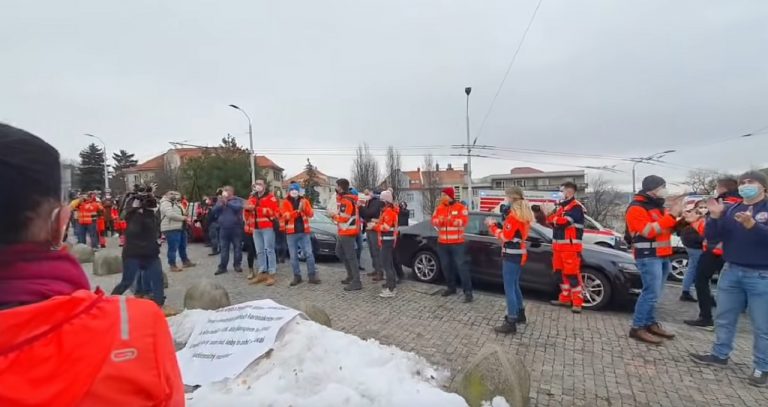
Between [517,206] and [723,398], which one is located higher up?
[517,206]

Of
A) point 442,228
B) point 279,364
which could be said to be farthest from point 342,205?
point 279,364

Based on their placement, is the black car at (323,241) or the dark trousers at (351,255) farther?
the black car at (323,241)

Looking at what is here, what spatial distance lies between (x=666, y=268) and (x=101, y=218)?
51.7ft

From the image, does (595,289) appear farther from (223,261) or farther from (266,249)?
(223,261)

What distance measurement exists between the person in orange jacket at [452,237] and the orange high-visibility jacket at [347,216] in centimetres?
151

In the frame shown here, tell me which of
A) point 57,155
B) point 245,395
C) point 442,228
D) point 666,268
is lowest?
point 245,395

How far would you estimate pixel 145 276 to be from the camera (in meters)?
6.09

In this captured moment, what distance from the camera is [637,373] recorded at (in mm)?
4145

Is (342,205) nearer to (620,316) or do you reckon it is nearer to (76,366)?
(620,316)

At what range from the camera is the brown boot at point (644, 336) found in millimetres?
4895

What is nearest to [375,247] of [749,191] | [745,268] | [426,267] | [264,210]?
[426,267]

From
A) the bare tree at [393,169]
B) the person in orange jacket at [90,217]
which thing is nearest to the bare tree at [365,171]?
the bare tree at [393,169]

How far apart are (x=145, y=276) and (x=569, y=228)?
20.8 feet

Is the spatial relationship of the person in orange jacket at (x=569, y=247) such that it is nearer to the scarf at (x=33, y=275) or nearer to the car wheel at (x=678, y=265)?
the car wheel at (x=678, y=265)
